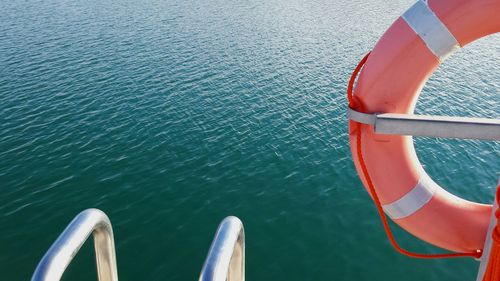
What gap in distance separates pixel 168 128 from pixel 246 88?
464 centimetres

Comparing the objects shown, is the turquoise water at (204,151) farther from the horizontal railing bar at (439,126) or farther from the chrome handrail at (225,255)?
the chrome handrail at (225,255)

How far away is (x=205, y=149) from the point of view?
40.0 feet

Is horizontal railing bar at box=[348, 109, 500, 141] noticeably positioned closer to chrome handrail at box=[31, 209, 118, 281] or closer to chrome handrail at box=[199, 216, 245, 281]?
chrome handrail at box=[199, 216, 245, 281]

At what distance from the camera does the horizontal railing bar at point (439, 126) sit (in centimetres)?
268

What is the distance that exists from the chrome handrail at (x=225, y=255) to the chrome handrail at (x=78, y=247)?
2.18 ft

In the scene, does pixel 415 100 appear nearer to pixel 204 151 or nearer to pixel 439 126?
pixel 439 126

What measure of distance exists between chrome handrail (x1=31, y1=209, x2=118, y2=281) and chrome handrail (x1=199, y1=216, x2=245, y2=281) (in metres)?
0.67

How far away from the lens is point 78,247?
1.95 m

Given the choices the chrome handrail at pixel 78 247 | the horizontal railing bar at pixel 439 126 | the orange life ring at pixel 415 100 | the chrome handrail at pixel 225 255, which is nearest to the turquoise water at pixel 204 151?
the orange life ring at pixel 415 100

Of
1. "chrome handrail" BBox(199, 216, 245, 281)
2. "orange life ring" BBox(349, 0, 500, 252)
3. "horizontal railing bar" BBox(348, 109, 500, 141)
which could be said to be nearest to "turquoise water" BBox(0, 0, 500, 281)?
"orange life ring" BBox(349, 0, 500, 252)

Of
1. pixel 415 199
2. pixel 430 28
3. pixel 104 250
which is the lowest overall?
pixel 415 199

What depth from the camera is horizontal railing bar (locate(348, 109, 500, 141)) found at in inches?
106

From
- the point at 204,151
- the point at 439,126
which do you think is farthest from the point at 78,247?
the point at 204,151

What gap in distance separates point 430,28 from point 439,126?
85 centimetres
